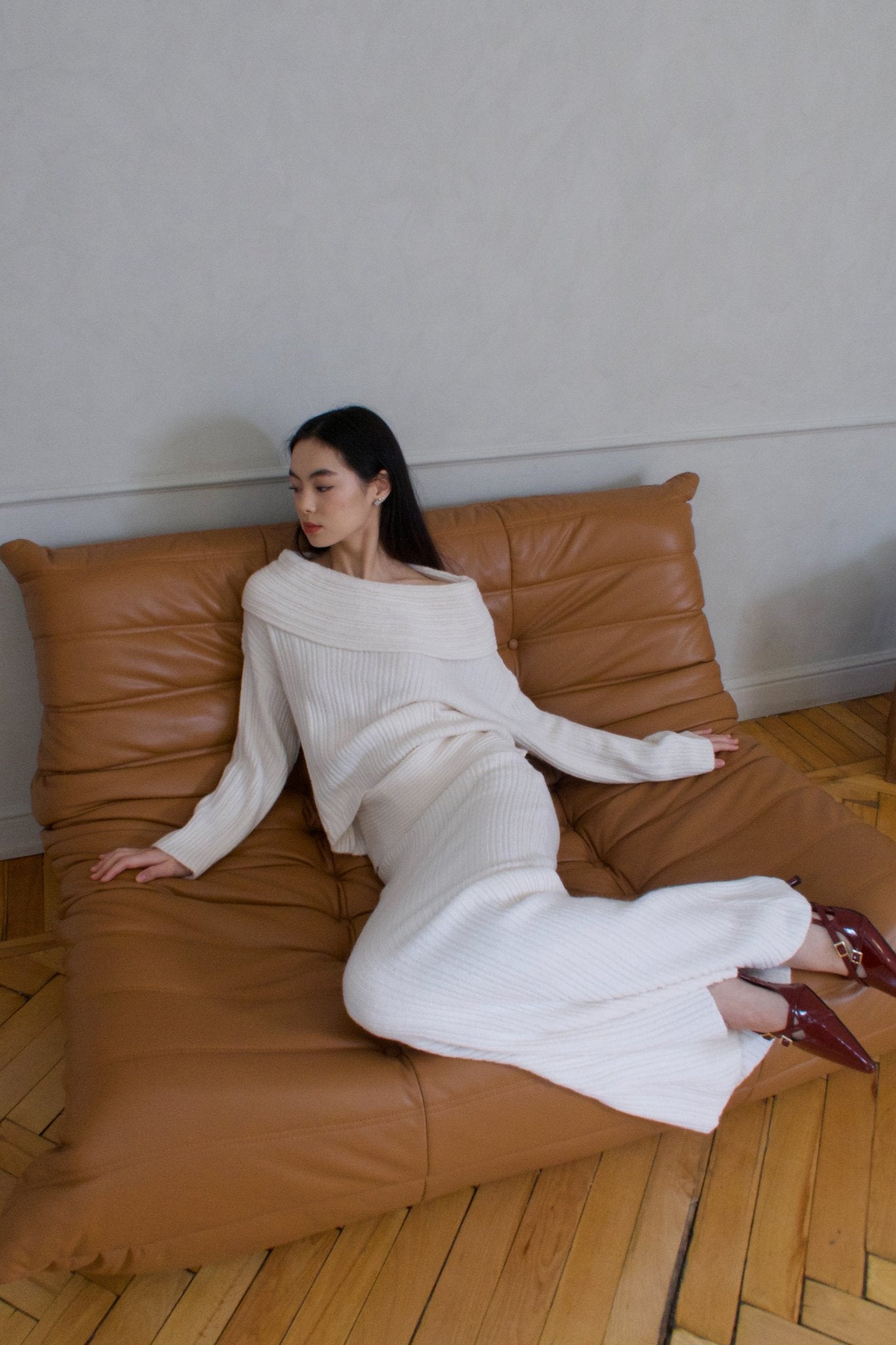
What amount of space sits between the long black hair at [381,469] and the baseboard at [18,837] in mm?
983

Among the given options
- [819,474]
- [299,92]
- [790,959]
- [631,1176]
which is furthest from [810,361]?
[631,1176]

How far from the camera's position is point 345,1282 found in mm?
1387

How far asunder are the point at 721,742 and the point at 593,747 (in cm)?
29

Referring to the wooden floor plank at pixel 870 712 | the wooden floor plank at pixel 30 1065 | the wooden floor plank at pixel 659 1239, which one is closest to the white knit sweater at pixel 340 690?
the wooden floor plank at pixel 30 1065

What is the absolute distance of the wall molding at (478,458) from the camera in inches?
76.0

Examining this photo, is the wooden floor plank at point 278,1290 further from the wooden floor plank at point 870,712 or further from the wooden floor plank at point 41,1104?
the wooden floor plank at point 870,712

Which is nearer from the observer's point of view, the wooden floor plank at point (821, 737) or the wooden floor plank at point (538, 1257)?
the wooden floor plank at point (538, 1257)

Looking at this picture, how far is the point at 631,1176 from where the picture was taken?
5.03ft

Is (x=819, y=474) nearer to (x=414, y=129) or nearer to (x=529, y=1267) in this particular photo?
(x=414, y=129)

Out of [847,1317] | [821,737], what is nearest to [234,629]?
[847,1317]

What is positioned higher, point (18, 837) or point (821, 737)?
point (18, 837)

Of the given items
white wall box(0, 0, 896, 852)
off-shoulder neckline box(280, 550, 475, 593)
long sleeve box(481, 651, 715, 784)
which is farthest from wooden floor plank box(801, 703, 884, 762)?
off-shoulder neckline box(280, 550, 475, 593)

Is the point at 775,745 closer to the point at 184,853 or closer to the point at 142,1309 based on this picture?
the point at 184,853

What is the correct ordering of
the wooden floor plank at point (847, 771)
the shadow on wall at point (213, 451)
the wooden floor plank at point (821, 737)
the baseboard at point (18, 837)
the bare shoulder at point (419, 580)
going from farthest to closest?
the wooden floor plank at point (821, 737), the wooden floor plank at point (847, 771), the baseboard at point (18, 837), the shadow on wall at point (213, 451), the bare shoulder at point (419, 580)
